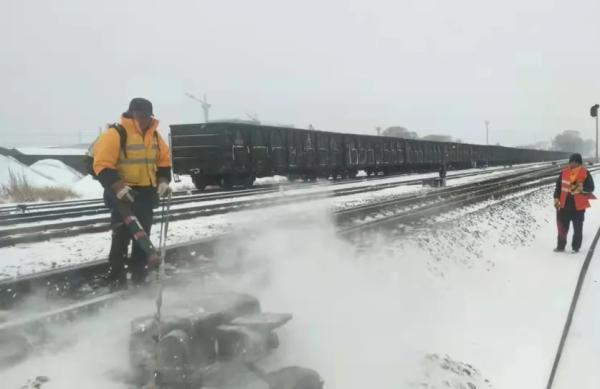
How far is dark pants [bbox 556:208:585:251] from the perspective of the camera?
9.66 metres

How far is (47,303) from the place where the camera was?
4824mm

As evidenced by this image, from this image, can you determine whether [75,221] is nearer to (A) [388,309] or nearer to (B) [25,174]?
(A) [388,309]

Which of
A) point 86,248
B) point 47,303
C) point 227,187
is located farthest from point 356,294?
point 227,187

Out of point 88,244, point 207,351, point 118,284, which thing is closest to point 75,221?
point 88,244

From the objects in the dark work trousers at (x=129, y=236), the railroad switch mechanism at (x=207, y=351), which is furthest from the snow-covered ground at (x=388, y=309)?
the dark work trousers at (x=129, y=236)

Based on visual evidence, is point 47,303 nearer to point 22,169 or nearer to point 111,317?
point 111,317

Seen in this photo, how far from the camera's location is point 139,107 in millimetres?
4492

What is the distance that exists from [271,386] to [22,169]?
25884 mm

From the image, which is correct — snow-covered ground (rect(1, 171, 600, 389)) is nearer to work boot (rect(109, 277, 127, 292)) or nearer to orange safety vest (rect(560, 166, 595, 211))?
work boot (rect(109, 277, 127, 292))

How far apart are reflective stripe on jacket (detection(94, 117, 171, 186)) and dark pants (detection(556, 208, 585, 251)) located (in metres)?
7.77

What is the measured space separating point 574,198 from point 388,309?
5.92 m

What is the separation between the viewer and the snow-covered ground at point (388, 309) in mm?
3875

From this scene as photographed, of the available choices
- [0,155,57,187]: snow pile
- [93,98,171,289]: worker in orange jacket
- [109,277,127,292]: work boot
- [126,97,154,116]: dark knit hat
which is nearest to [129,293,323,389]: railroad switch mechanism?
[93,98,171,289]: worker in orange jacket

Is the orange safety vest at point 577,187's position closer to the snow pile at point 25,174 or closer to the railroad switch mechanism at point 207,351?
the railroad switch mechanism at point 207,351
